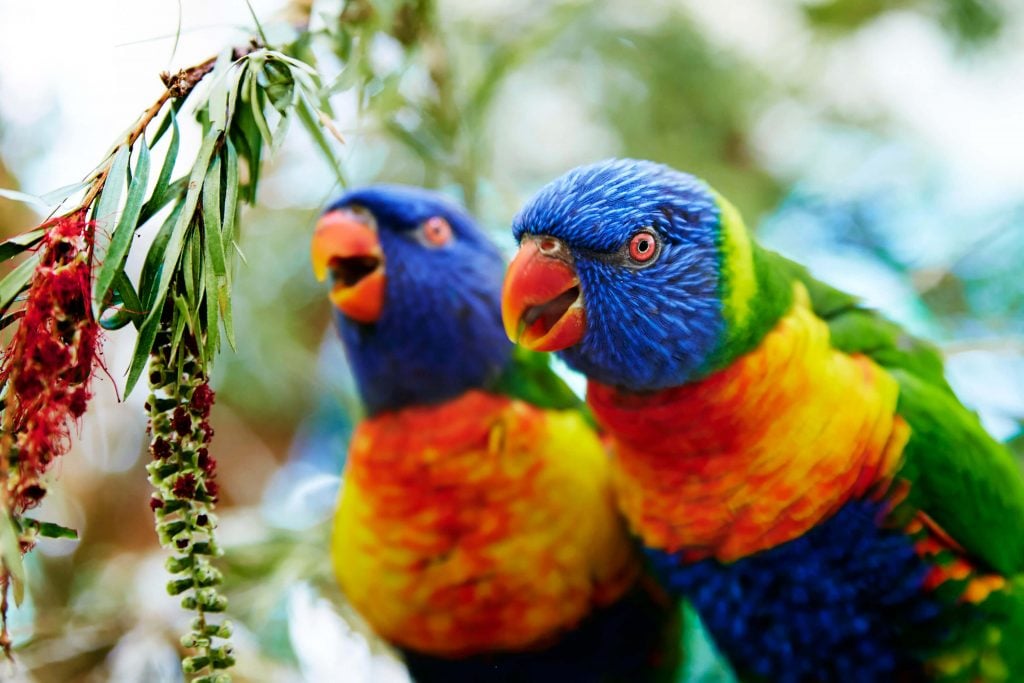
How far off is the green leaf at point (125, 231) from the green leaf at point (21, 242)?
0.07 metres

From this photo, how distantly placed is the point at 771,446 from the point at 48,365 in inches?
40.5

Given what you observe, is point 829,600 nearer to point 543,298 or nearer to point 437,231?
point 543,298

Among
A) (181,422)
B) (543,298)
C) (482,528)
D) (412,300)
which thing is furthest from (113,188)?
(482,528)

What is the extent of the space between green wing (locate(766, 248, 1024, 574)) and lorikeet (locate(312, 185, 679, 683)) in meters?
0.55

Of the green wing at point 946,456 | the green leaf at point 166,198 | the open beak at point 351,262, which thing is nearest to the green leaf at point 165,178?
the green leaf at point 166,198

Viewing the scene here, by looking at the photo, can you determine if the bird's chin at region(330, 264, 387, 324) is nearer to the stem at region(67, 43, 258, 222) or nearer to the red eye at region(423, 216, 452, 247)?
the red eye at region(423, 216, 452, 247)

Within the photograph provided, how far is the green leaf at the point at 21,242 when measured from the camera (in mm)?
856

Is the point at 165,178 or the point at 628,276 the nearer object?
the point at 165,178

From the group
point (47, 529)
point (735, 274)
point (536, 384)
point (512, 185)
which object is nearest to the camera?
point (47, 529)

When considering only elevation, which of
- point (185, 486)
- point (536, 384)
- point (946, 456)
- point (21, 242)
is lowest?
point (536, 384)

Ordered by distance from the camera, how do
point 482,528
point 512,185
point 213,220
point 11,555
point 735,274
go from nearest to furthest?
point 11,555
point 213,220
point 735,274
point 482,528
point 512,185

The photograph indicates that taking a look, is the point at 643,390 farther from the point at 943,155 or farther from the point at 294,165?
the point at 943,155

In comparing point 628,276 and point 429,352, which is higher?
point 628,276

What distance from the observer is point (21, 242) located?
2.80 feet
